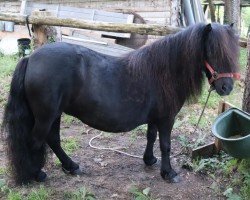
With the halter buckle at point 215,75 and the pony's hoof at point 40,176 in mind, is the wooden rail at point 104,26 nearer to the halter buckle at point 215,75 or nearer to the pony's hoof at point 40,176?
the halter buckle at point 215,75

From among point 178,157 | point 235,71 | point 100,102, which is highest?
point 235,71

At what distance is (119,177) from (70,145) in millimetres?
907

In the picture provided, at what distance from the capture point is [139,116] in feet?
10.7

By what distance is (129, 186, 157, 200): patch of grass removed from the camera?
3105 millimetres

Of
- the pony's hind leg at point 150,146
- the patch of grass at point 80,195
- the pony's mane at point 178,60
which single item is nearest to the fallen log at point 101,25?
the pony's mane at point 178,60

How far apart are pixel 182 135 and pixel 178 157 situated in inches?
23.7

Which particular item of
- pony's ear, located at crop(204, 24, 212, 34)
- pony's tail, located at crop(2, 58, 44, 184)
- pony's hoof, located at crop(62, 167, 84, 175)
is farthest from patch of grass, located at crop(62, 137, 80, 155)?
pony's ear, located at crop(204, 24, 212, 34)

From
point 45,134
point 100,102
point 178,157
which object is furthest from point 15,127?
point 178,157

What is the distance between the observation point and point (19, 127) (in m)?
3.09

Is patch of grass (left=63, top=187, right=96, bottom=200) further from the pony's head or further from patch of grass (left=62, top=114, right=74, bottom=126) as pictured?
patch of grass (left=62, top=114, right=74, bottom=126)

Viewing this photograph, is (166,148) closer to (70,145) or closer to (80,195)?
(80,195)

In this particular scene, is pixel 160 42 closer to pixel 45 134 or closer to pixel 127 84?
pixel 127 84

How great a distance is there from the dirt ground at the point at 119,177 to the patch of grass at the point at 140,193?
0.13 feet

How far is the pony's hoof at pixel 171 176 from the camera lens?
11.3ft
